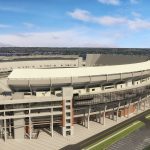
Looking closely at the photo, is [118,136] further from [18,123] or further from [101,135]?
[18,123]

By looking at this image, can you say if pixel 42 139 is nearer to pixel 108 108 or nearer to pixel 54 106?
pixel 54 106

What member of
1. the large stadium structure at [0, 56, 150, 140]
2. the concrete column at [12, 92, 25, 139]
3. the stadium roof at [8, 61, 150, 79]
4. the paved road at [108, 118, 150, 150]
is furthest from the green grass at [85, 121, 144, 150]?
the concrete column at [12, 92, 25, 139]

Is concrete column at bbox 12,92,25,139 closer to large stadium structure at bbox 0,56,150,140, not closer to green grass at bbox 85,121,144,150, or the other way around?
large stadium structure at bbox 0,56,150,140

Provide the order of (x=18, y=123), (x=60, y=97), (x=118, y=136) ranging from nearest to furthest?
(x=18, y=123)
(x=60, y=97)
(x=118, y=136)

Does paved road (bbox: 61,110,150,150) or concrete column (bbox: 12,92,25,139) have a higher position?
concrete column (bbox: 12,92,25,139)

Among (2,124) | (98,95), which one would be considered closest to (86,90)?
(98,95)

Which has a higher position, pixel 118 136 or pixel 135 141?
pixel 118 136

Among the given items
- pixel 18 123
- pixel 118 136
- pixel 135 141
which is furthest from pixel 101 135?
pixel 18 123

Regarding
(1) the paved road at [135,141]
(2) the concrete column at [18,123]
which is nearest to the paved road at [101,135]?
(1) the paved road at [135,141]
